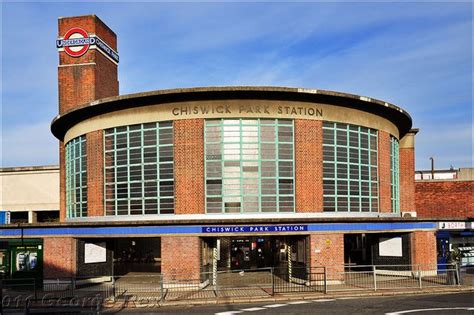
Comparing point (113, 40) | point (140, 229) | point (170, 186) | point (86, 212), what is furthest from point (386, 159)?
point (113, 40)

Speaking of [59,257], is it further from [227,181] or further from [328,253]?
[328,253]

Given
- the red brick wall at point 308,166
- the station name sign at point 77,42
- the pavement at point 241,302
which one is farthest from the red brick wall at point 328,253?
the station name sign at point 77,42

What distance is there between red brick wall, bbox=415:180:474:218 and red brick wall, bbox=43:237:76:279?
28400 mm

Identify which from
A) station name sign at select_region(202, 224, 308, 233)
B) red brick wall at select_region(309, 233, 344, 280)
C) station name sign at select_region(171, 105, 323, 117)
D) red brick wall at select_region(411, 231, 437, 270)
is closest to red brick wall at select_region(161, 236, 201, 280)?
station name sign at select_region(202, 224, 308, 233)

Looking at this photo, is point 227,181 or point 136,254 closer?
point 227,181

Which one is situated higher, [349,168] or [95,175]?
[349,168]

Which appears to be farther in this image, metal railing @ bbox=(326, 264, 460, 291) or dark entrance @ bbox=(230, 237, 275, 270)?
dark entrance @ bbox=(230, 237, 275, 270)

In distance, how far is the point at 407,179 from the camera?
3947 cm

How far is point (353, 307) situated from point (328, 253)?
7463mm

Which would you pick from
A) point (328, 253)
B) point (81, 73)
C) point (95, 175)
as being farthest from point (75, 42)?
point (328, 253)

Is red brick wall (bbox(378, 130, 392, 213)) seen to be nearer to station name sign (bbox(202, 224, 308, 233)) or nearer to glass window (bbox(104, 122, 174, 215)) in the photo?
station name sign (bbox(202, 224, 308, 233))

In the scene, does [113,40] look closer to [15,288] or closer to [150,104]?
[150,104]

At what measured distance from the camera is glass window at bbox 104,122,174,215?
95.7 feet

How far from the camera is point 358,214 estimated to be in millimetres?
30688
